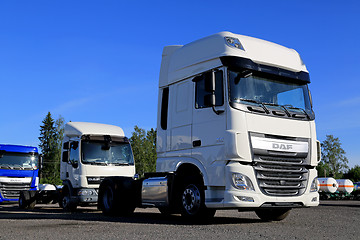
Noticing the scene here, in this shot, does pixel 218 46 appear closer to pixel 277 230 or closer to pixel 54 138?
pixel 277 230

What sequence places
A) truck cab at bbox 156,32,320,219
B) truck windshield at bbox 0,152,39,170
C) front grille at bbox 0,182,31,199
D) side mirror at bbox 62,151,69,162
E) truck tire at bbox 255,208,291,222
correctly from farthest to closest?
1. truck windshield at bbox 0,152,39,170
2. front grille at bbox 0,182,31,199
3. side mirror at bbox 62,151,69,162
4. truck tire at bbox 255,208,291,222
5. truck cab at bbox 156,32,320,219

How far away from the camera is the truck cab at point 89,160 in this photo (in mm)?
15102

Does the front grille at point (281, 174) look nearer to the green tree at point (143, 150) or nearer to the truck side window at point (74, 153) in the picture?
the truck side window at point (74, 153)

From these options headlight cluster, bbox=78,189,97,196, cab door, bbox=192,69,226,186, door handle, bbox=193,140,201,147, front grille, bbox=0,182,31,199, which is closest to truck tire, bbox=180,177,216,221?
cab door, bbox=192,69,226,186

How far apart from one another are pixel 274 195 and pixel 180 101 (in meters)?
3.05

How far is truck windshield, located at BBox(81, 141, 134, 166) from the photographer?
15405 millimetres

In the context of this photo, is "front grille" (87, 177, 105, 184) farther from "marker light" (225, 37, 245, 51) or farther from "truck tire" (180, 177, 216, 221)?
"marker light" (225, 37, 245, 51)

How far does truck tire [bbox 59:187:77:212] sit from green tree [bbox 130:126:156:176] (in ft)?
194

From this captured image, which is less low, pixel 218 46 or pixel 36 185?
pixel 218 46

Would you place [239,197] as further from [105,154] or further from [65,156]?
[65,156]

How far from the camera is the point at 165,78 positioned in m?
10.9

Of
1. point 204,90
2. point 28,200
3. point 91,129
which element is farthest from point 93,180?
point 204,90

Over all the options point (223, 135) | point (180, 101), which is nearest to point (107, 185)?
point (180, 101)

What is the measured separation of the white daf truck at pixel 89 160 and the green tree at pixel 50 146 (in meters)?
55.6
